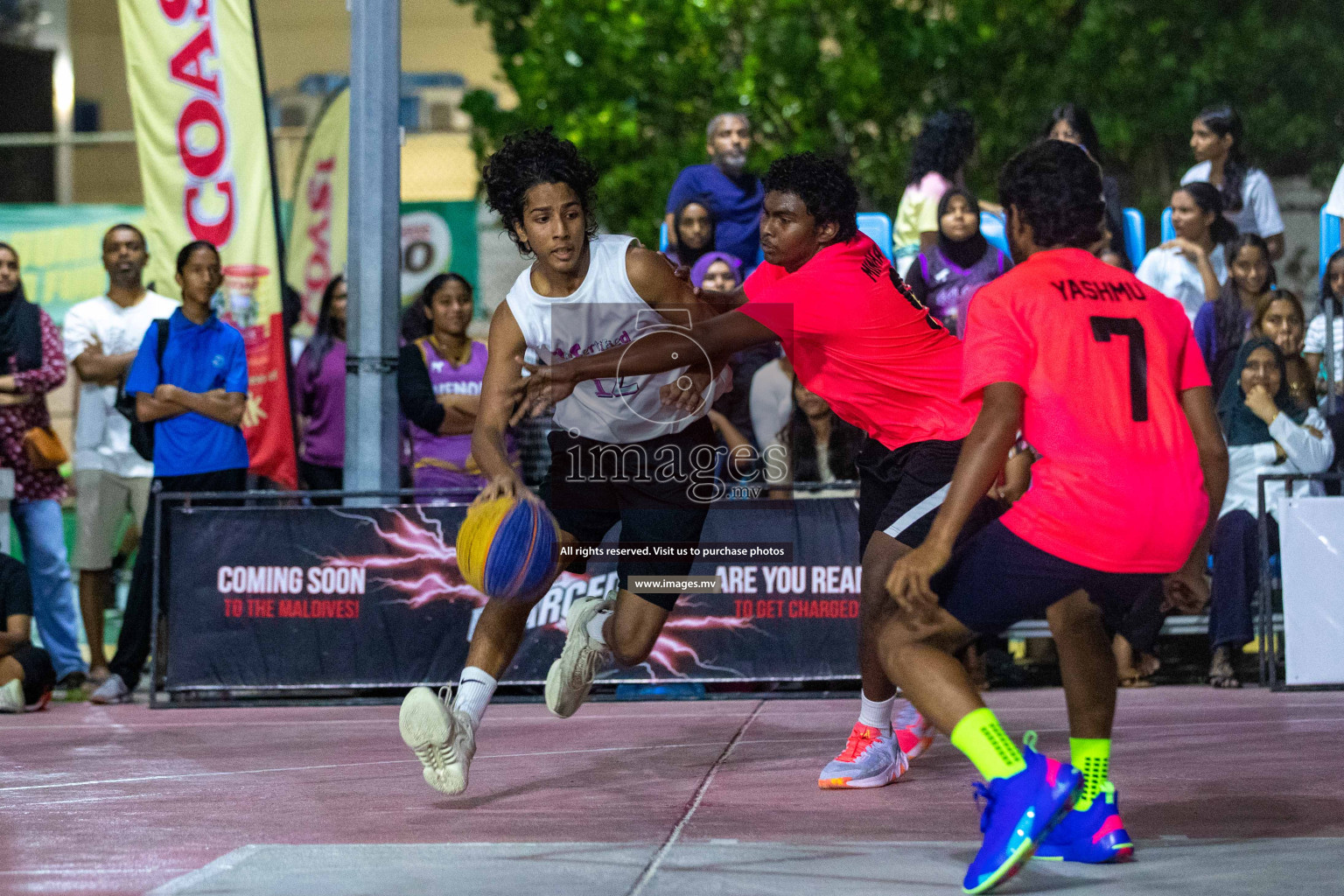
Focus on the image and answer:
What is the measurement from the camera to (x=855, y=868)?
4453mm

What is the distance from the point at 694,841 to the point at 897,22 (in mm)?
15909

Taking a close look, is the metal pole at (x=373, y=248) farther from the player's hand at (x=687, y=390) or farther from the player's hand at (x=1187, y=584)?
the player's hand at (x=1187, y=584)

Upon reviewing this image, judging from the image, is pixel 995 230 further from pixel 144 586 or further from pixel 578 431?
pixel 144 586

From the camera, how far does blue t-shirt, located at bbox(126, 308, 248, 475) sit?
917 centimetres

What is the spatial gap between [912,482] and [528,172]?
5.70 feet

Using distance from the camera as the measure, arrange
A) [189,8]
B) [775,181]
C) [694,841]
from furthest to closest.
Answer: [189,8], [775,181], [694,841]

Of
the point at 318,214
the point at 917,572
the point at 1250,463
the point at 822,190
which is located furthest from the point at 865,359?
the point at 318,214

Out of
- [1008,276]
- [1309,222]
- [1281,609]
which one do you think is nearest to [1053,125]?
[1281,609]

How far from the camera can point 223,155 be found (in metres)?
9.94

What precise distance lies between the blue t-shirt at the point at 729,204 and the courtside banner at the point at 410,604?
7.52 feet

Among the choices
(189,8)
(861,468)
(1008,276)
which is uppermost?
(189,8)

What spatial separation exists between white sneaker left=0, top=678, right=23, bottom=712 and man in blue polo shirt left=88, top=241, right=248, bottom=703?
494mm

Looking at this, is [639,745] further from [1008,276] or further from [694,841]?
[1008,276]

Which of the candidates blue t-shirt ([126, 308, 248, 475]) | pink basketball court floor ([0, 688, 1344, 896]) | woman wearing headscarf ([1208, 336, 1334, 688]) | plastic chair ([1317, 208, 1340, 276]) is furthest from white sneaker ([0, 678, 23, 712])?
plastic chair ([1317, 208, 1340, 276])
